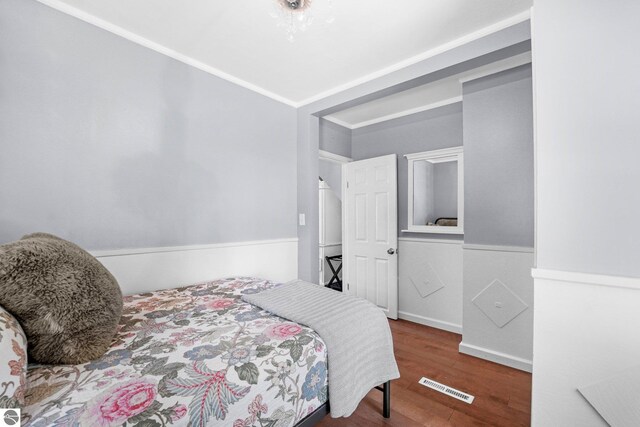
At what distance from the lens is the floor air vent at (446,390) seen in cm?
193

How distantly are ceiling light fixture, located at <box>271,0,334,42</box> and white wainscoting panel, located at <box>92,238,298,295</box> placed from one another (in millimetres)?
1836

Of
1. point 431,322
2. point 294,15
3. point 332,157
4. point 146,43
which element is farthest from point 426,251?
point 146,43

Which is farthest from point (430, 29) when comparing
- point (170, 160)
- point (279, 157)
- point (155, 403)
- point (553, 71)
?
point (155, 403)

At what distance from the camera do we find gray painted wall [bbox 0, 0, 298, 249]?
1.63 meters

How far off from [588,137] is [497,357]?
82.8 inches

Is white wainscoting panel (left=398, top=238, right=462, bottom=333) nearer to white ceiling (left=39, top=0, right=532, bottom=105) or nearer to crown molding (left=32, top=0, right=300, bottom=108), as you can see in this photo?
white ceiling (left=39, top=0, right=532, bottom=105)

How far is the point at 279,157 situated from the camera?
3078 mm

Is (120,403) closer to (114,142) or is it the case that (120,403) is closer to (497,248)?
(114,142)

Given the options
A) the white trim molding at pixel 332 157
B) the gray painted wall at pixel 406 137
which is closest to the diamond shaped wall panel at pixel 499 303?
the gray painted wall at pixel 406 137

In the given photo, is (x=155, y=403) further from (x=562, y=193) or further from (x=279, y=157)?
(x=279, y=157)

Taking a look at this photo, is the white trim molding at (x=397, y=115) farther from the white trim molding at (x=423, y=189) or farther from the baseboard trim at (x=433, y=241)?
the baseboard trim at (x=433, y=241)

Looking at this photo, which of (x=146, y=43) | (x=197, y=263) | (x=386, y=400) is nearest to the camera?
(x=386, y=400)

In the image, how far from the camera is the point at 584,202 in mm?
1156

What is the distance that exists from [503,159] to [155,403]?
2918 mm
